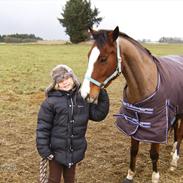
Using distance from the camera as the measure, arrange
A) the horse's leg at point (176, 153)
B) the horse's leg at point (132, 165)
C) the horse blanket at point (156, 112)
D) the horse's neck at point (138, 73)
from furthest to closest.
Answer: the horse's leg at point (176, 153), the horse's leg at point (132, 165), the horse blanket at point (156, 112), the horse's neck at point (138, 73)

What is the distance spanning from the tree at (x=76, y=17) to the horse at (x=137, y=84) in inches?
1884

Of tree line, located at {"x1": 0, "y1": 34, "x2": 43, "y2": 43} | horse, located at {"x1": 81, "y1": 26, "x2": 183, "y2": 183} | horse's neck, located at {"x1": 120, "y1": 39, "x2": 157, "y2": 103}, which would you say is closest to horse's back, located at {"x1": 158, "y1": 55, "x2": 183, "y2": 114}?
horse, located at {"x1": 81, "y1": 26, "x2": 183, "y2": 183}

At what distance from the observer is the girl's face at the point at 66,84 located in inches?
142

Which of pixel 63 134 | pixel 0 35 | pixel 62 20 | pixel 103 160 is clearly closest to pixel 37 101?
pixel 103 160

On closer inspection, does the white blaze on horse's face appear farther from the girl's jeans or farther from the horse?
the girl's jeans

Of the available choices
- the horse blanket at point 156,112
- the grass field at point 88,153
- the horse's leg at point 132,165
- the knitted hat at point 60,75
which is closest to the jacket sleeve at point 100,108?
the knitted hat at point 60,75

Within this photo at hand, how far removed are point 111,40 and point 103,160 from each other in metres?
2.29

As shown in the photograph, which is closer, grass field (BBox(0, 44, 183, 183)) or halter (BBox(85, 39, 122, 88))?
halter (BBox(85, 39, 122, 88))

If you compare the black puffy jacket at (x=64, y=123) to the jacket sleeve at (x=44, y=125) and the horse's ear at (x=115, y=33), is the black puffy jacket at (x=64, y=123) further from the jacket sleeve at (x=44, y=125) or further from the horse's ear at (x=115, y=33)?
the horse's ear at (x=115, y=33)

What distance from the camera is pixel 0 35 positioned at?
2685 inches

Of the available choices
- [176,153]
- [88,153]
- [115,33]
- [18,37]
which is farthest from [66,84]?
[18,37]

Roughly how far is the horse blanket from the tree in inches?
1884

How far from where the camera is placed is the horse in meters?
3.71

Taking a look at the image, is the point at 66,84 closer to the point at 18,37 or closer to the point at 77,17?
the point at 77,17
